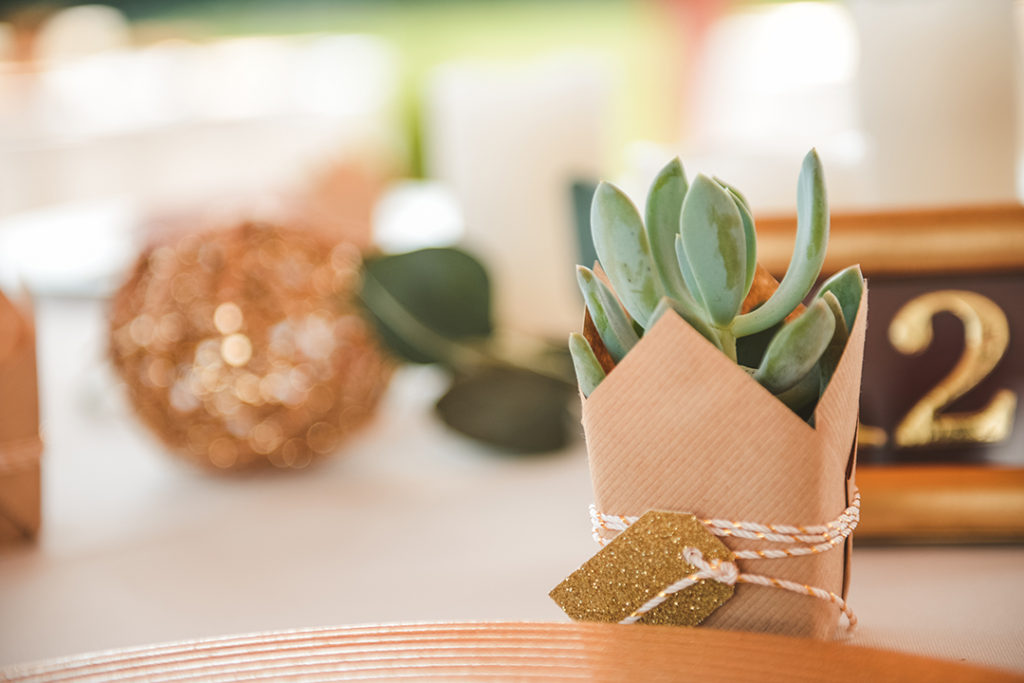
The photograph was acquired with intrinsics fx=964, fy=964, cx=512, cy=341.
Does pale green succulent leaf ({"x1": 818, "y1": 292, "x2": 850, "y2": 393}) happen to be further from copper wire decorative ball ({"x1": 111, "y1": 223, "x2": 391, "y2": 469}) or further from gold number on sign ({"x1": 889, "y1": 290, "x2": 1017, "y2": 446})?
copper wire decorative ball ({"x1": 111, "y1": 223, "x2": 391, "y2": 469})

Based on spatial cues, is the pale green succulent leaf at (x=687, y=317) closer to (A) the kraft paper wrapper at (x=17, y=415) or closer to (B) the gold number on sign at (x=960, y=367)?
(B) the gold number on sign at (x=960, y=367)

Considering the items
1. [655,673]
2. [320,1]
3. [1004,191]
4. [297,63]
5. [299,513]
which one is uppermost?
[320,1]

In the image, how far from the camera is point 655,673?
31 centimetres

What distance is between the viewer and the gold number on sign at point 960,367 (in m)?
0.50

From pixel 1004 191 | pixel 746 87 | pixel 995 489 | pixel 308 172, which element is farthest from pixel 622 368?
pixel 746 87

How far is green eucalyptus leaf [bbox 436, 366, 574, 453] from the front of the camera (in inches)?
31.5

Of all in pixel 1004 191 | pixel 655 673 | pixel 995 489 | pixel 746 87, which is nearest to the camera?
pixel 655 673

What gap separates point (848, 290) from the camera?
0.34 metres

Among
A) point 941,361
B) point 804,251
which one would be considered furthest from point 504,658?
point 941,361

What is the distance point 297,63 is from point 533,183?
3.70 metres

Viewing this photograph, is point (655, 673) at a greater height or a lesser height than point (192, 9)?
lesser

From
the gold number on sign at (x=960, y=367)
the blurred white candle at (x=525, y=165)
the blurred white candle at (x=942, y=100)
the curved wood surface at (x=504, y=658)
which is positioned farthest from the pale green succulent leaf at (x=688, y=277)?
the blurred white candle at (x=525, y=165)

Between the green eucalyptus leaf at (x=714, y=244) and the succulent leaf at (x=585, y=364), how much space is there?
0.14 feet

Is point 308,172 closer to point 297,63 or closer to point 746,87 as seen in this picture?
point 746,87
